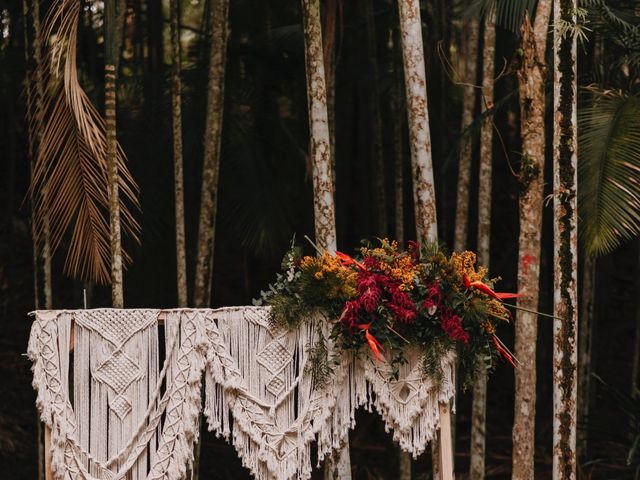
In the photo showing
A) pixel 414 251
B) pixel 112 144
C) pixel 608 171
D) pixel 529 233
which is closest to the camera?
pixel 414 251

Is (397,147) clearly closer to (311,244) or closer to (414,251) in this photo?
(311,244)

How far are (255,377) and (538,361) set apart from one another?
20.6 ft

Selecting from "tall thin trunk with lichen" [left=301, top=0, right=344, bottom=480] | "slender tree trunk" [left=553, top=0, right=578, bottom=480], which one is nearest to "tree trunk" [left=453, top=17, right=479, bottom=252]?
"slender tree trunk" [left=553, top=0, right=578, bottom=480]

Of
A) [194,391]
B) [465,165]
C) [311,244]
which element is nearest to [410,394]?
[194,391]

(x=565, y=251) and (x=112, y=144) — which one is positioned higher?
(x=112, y=144)

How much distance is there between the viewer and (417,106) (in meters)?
6.02

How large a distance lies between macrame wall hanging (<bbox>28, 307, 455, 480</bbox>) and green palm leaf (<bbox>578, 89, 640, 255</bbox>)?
210 centimetres

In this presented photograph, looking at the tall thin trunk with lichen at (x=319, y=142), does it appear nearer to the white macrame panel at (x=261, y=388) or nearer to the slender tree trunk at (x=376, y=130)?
the white macrame panel at (x=261, y=388)

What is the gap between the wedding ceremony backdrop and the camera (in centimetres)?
479

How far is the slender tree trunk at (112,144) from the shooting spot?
555 centimetres

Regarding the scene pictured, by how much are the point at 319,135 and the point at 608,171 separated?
2.02 m

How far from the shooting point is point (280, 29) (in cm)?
968

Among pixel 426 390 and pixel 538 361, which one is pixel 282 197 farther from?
pixel 426 390

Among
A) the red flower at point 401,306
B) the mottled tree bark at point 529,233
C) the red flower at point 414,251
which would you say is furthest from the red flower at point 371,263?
the mottled tree bark at point 529,233
